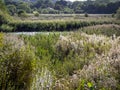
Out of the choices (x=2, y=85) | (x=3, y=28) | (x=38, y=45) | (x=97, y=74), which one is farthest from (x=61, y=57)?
(x=3, y=28)

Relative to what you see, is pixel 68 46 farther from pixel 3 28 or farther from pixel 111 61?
pixel 3 28

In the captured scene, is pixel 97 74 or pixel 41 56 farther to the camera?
pixel 41 56

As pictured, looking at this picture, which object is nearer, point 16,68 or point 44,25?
point 16,68

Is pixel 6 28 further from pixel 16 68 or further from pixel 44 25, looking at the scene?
pixel 16 68

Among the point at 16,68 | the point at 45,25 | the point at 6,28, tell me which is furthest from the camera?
the point at 45,25

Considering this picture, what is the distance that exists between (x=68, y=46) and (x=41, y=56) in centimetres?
185

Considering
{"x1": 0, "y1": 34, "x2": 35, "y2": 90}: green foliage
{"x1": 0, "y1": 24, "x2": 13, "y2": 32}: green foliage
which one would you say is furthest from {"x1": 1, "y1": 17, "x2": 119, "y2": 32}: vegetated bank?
{"x1": 0, "y1": 34, "x2": 35, "y2": 90}: green foliage

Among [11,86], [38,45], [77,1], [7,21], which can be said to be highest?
[11,86]

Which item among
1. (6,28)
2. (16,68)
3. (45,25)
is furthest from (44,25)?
(16,68)

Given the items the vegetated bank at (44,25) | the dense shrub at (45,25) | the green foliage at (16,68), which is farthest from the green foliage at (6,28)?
the green foliage at (16,68)

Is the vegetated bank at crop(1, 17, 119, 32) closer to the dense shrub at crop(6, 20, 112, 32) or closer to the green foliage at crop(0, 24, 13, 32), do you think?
the dense shrub at crop(6, 20, 112, 32)

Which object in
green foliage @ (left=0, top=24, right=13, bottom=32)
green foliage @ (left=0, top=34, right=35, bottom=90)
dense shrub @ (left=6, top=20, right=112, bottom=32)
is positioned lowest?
dense shrub @ (left=6, top=20, right=112, bottom=32)

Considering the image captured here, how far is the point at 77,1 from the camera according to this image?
→ 89250mm

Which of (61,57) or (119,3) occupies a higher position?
(61,57)
